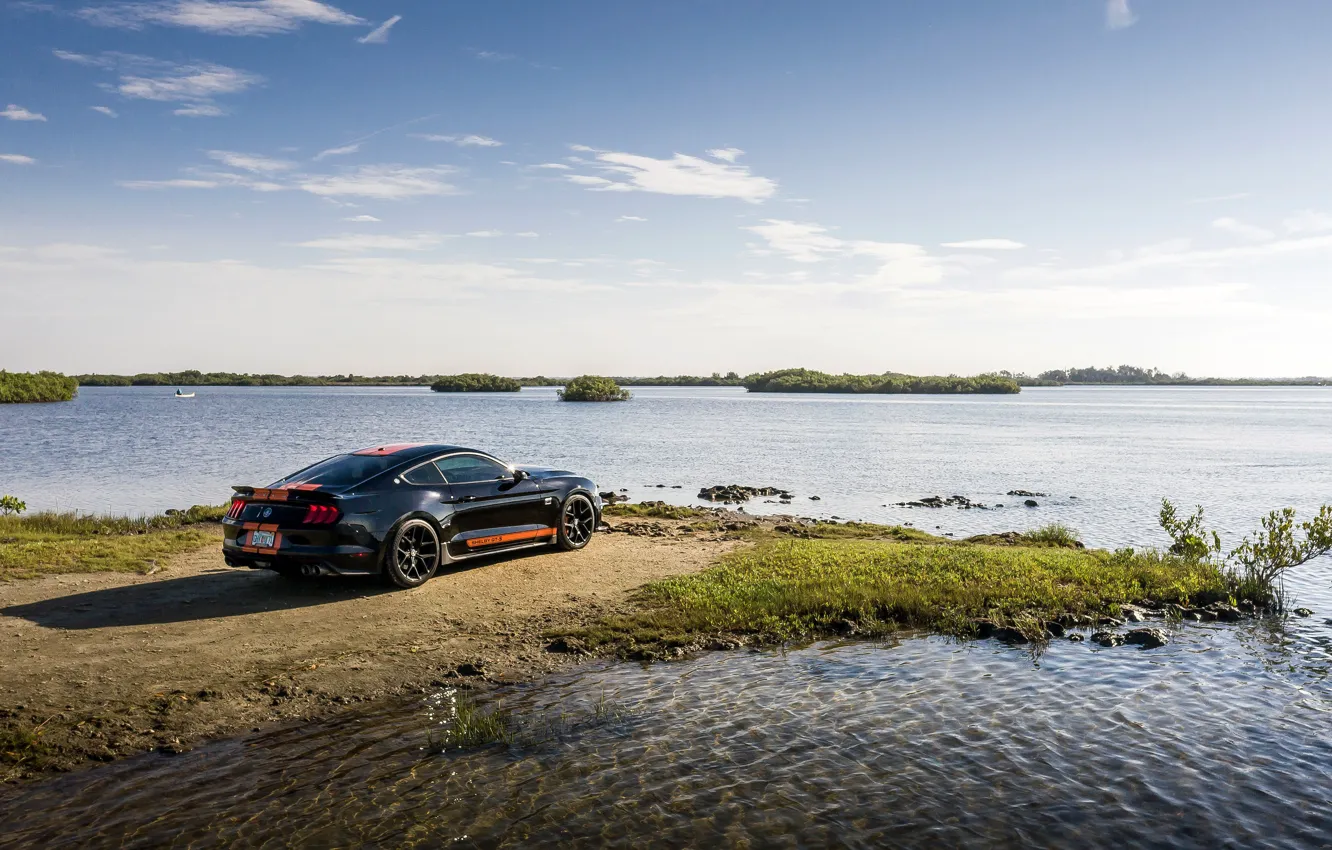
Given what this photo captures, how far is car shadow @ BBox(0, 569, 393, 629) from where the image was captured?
9.84 m

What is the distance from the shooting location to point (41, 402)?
119625mm

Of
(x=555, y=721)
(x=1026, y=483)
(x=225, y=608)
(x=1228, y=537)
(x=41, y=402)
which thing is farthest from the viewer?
(x=41, y=402)

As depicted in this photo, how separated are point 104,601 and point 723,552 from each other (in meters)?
9.00

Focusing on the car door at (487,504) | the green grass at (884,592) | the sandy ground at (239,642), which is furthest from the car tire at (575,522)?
the green grass at (884,592)

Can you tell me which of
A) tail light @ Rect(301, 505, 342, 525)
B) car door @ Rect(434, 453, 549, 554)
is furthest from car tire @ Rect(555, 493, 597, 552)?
tail light @ Rect(301, 505, 342, 525)

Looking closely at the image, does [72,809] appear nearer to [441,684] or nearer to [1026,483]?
[441,684]

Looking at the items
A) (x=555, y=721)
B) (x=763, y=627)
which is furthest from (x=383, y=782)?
(x=763, y=627)

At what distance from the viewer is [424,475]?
1187 centimetres

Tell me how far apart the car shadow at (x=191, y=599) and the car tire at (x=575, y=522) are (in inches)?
129

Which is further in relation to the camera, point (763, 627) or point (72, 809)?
point (763, 627)

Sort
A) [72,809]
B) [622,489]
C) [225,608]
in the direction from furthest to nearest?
1. [622,489]
2. [225,608]
3. [72,809]

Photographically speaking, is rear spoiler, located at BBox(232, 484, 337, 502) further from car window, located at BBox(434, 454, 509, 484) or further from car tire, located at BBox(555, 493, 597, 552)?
car tire, located at BBox(555, 493, 597, 552)

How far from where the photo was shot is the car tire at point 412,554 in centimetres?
1116

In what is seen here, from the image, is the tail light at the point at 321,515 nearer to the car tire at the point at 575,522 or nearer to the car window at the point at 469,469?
the car window at the point at 469,469
